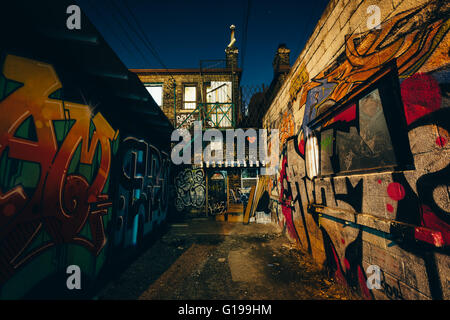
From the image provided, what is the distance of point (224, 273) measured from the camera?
11.3 ft

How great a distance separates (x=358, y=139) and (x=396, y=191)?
3.07 feet

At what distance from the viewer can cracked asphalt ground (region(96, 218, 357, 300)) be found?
109 inches

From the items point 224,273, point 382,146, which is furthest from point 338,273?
point 382,146

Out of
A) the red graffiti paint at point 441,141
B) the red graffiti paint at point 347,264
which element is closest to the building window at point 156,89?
the red graffiti paint at point 347,264

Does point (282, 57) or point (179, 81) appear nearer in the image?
point (282, 57)

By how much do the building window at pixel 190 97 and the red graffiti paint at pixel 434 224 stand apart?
11.2m

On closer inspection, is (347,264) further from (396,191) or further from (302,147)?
(302,147)

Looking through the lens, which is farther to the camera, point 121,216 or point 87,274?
point 121,216

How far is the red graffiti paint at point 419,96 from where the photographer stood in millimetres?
1566

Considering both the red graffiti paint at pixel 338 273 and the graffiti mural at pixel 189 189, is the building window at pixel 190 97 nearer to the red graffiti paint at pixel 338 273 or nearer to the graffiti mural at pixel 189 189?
the graffiti mural at pixel 189 189

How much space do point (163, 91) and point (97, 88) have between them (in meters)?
9.17

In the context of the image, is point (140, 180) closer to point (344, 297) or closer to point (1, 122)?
point (1, 122)

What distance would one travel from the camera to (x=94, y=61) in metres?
2.57
